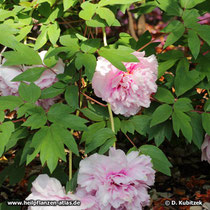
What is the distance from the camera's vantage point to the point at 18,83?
1400 millimetres

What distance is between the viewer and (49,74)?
1.43 m

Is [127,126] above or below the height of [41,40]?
below

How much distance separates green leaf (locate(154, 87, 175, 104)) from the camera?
143 centimetres

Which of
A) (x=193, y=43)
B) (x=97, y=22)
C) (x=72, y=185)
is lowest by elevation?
(x=72, y=185)

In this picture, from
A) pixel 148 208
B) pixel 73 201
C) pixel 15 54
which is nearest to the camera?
pixel 73 201

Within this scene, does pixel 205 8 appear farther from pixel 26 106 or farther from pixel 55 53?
pixel 26 106

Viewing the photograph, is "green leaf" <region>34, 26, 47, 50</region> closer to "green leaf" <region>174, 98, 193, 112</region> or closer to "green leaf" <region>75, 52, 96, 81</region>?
"green leaf" <region>75, 52, 96, 81</region>

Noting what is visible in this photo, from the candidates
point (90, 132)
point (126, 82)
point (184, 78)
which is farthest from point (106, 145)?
point (184, 78)

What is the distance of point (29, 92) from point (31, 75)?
0.27 feet

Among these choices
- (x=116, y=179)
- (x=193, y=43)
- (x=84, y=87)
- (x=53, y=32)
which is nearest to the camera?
(x=116, y=179)

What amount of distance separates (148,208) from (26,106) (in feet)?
3.52

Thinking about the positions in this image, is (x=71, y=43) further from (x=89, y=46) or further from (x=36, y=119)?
(x=36, y=119)

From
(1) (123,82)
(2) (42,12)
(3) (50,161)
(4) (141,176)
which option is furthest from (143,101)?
(2) (42,12)

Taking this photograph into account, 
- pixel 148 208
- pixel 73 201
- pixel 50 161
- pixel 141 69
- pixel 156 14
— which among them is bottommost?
pixel 156 14
